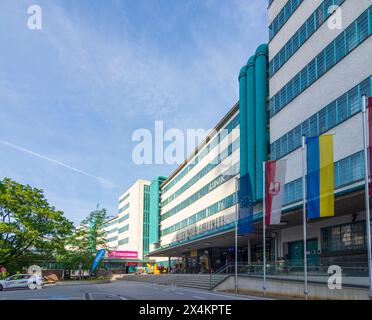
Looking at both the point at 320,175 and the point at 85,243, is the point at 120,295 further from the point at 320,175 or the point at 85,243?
the point at 85,243

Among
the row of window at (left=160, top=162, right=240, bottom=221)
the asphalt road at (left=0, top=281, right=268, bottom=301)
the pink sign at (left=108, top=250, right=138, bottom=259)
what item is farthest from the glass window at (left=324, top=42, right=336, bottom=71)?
the pink sign at (left=108, top=250, right=138, bottom=259)

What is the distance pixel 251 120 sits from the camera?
4641 centimetres

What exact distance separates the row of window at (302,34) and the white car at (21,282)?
29.9 m

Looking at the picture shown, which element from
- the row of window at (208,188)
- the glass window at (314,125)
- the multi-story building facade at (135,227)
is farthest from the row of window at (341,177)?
the multi-story building facade at (135,227)

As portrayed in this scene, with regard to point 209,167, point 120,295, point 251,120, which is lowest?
point 120,295

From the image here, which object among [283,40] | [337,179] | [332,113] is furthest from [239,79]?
[337,179]

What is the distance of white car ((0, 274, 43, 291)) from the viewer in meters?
38.7

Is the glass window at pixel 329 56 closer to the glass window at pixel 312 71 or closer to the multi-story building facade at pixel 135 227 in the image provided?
the glass window at pixel 312 71

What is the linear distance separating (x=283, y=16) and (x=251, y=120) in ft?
34.8

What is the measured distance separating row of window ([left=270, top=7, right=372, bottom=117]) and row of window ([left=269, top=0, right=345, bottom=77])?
2.43 m

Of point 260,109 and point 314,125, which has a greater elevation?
point 260,109

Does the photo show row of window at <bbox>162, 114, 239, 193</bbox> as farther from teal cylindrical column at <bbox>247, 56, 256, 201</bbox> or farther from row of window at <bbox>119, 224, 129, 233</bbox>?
row of window at <bbox>119, 224, 129, 233</bbox>

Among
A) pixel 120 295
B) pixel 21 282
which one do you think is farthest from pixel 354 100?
pixel 21 282
